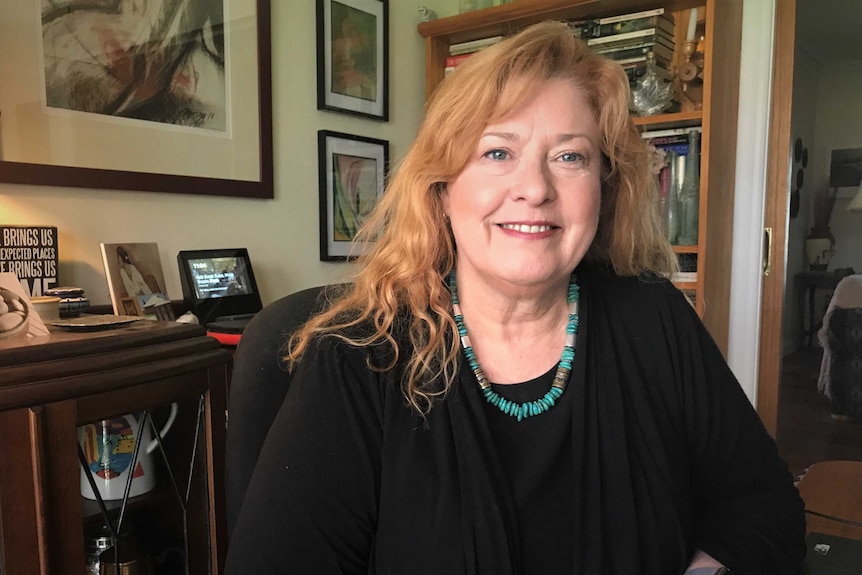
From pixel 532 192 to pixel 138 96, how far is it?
40.2 inches

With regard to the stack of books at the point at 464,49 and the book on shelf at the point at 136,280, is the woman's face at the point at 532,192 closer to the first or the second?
the book on shelf at the point at 136,280

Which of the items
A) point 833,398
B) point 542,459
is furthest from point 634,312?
point 833,398

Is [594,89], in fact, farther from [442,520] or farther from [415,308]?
[442,520]

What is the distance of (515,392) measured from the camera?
992mm

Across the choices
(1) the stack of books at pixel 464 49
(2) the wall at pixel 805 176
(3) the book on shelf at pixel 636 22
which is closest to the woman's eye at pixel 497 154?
(3) the book on shelf at pixel 636 22

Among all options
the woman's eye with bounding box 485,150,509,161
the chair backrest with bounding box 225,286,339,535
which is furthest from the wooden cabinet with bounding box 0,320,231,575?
the woman's eye with bounding box 485,150,509,161

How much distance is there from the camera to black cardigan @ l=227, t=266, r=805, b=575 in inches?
33.4

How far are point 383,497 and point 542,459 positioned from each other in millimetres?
220

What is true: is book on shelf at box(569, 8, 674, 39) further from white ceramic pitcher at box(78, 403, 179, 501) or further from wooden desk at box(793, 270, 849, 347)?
white ceramic pitcher at box(78, 403, 179, 501)

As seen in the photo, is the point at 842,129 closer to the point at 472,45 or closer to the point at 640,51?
the point at 640,51

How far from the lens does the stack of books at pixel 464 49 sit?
232cm

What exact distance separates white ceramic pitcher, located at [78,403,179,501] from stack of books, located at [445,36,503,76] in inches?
62.9

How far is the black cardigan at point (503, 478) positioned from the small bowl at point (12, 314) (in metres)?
0.47

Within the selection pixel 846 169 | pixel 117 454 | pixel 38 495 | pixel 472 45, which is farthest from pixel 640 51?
pixel 38 495
